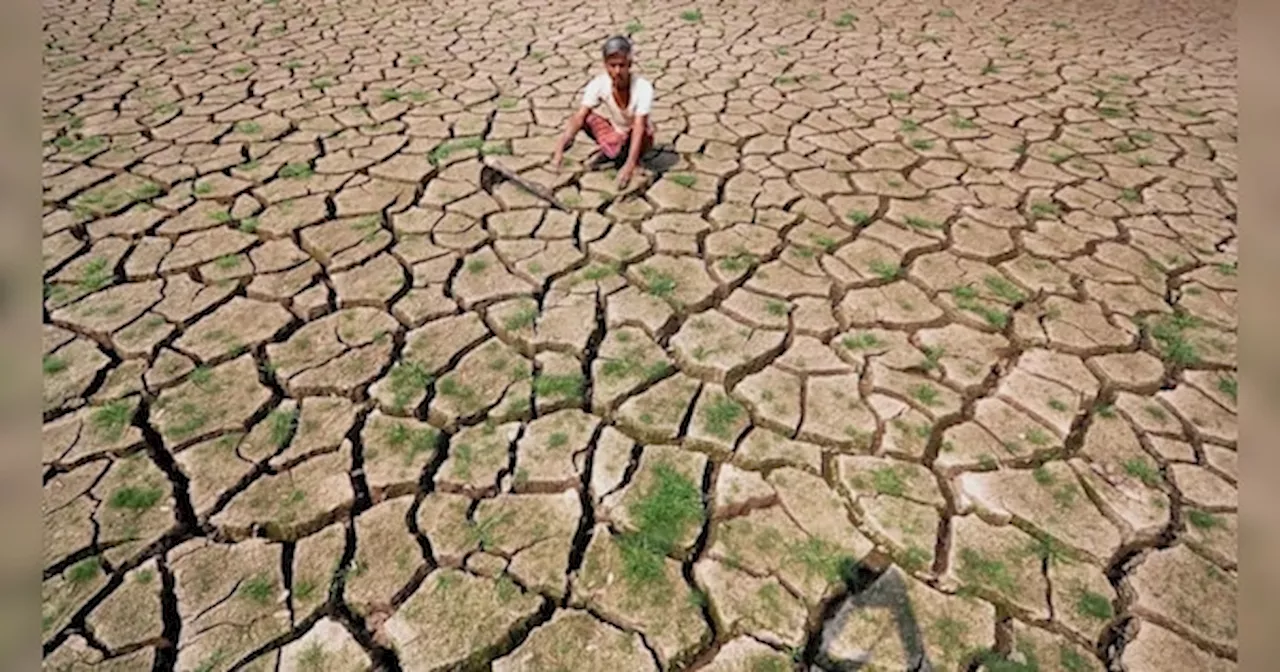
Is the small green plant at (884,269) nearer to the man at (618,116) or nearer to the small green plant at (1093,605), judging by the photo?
the man at (618,116)

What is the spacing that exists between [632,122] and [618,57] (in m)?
0.37

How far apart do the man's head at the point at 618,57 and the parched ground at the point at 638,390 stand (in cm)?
49

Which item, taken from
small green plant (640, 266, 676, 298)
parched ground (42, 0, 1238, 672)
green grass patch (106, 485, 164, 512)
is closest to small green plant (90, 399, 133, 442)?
parched ground (42, 0, 1238, 672)

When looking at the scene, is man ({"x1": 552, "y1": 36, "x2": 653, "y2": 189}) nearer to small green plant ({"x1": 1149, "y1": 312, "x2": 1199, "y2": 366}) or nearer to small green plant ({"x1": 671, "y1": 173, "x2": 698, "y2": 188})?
small green plant ({"x1": 671, "y1": 173, "x2": 698, "y2": 188})

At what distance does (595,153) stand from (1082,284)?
2333mm

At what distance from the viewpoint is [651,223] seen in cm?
321

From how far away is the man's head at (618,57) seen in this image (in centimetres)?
322

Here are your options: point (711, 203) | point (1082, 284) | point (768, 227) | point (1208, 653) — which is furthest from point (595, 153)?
point (1208, 653)

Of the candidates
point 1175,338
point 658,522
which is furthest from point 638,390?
point 1175,338

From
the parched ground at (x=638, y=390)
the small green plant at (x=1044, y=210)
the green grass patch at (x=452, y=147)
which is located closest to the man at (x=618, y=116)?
the parched ground at (x=638, y=390)

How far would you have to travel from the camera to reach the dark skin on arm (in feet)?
Answer: 10.9

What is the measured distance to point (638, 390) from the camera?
7.57 feet

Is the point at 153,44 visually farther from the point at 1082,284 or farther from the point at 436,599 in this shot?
the point at 1082,284

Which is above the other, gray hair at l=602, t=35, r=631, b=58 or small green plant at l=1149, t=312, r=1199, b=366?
gray hair at l=602, t=35, r=631, b=58
